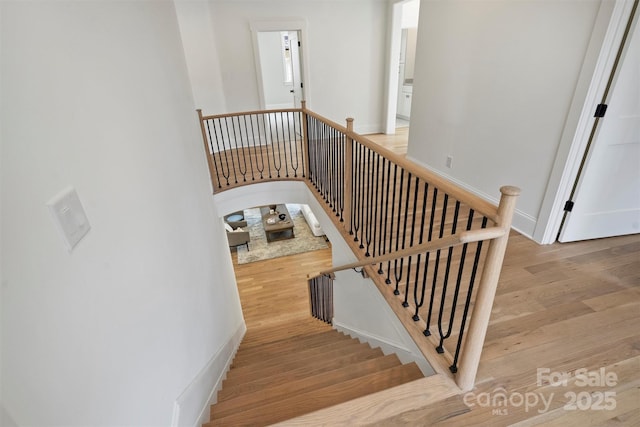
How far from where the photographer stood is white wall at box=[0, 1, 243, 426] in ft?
2.19

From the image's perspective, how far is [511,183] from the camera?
279 centimetres

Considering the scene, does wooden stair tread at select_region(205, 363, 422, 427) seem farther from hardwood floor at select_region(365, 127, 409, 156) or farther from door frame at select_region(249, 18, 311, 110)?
door frame at select_region(249, 18, 311, 110)

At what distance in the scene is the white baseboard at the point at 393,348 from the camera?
1685 mm

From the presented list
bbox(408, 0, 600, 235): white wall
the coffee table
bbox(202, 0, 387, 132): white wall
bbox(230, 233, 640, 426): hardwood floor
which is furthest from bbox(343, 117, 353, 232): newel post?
the coffee table

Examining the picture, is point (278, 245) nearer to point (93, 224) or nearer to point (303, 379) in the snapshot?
point (303, 379)

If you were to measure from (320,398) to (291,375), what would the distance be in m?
0.58

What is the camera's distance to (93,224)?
3.14ft

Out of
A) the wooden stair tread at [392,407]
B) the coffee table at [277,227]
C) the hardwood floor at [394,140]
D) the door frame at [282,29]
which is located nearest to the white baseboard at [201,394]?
the wooden stair tread at [392,407]

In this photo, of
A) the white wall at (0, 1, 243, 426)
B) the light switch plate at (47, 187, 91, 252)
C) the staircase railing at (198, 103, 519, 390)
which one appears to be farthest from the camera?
the staircase railing at (198, 103, 519, 390)

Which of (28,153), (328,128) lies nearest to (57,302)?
(28,153)

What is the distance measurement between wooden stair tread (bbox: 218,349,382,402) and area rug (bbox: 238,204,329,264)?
521 centimetres

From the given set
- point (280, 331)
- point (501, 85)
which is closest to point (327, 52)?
point (501, 85)

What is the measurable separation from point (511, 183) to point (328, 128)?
1.77m

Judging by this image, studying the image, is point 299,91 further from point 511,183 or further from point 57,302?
point 57,302
